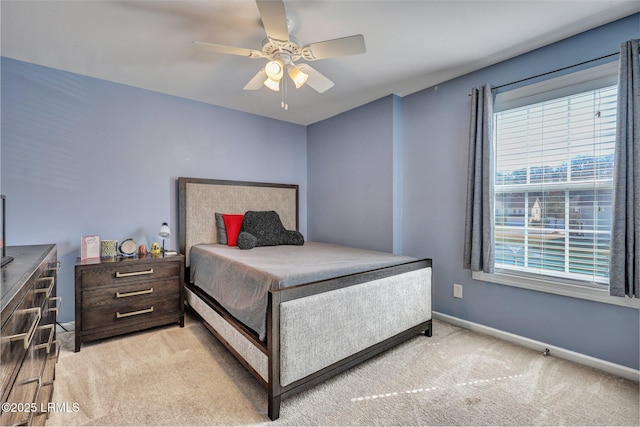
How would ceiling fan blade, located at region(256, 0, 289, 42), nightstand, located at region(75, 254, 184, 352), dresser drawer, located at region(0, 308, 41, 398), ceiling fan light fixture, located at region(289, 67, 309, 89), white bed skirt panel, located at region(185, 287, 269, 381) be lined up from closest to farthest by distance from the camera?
dresser drawer, located at region(0, 308, 41, 398)
ceiling fan blade, located at region(256, 0, 289, 42)
white bed skirt panel, located at region(185, 287, 269, 381)
ceiling fan light fixture, located at region(289, 67, 309, 89)
nightstand, located at region(75, 254, 184, 352)

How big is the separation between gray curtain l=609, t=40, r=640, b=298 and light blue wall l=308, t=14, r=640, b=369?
208 millimetres

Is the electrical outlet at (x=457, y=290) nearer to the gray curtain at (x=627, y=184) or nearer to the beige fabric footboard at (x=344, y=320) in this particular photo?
the beige fabric footboard at (x=344, y=320)

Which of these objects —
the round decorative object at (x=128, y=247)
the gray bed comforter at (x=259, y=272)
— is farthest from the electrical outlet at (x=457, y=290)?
the round decorative object at (x=128, y=247)

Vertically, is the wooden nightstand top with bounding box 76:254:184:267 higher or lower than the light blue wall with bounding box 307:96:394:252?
lower

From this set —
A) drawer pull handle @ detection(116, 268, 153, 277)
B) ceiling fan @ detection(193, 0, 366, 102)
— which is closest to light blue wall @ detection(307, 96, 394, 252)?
ceiling fan @ detection(193, 0, 366, 102)

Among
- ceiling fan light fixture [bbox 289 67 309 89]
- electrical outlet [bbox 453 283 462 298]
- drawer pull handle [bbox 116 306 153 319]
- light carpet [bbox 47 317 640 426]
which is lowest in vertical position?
light carpet [bbox 47 317 640 426]

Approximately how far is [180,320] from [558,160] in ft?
11.4

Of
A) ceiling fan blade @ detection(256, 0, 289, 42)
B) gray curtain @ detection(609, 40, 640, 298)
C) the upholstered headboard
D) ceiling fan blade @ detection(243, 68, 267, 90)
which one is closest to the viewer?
ceiling fan blade @ detection(256, 0, 289, 42)

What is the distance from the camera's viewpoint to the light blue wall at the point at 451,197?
2.00 m

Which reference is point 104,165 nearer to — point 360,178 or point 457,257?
point 360,178

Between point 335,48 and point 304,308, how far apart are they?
5.23 ft

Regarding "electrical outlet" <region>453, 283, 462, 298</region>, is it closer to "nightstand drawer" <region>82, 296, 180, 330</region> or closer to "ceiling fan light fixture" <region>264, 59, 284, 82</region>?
"ceiling fan light fixture" <region>264, 59, 284, 82</region>

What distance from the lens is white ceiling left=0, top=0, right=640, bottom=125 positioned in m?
1.77

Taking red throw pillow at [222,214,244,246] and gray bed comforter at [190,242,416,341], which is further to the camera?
red throw pillow at [222,214,244,246]
